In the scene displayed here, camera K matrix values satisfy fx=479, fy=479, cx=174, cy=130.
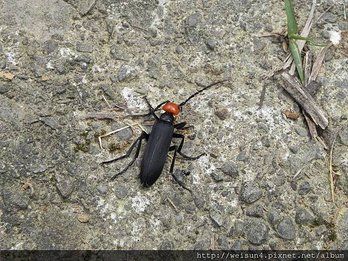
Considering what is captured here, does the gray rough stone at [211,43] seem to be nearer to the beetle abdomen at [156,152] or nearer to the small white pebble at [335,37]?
the beetle abdomen at [156,152]

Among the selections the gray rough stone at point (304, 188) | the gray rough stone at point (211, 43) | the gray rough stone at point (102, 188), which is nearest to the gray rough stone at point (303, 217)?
the gray rough stone at point (304, 188)

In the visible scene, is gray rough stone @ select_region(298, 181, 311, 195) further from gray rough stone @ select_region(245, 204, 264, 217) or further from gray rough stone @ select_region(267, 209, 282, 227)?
gray rough stone @ select_region(245, 204, 264, 217)

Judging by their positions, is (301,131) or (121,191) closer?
(121,191)

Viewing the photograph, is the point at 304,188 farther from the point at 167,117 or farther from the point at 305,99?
the point at 167,117

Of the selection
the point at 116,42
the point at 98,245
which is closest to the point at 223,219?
the point at 98,245

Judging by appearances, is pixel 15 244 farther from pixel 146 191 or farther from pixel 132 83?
pixel 132 83

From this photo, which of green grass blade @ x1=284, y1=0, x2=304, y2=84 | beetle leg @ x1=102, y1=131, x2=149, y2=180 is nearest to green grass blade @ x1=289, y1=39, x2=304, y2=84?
green grass blade @ x1=284, y1=0, x2=304, y2=84

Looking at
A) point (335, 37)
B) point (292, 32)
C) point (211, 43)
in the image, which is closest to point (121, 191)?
point (211, 43)
